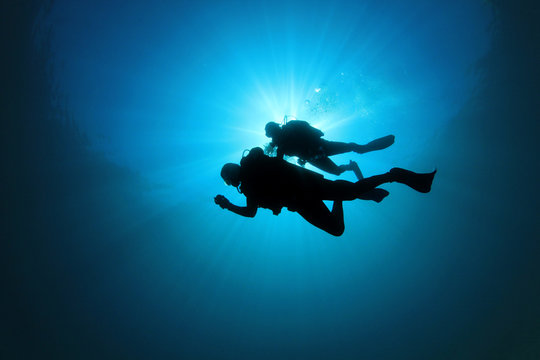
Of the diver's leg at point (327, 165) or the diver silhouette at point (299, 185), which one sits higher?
the diver's leg at point (327, 165)

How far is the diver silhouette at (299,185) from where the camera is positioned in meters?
2.99

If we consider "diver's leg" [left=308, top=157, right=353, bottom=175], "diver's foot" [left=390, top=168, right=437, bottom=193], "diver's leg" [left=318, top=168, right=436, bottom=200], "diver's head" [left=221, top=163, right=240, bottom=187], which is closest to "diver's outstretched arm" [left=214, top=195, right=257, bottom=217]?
"diver's head" [left=221, top=163, right=240, bottom=187]

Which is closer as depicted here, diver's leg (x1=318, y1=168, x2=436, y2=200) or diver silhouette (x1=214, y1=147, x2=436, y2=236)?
diver's leg (x1=318, y1=168, x2=436, y2=200)

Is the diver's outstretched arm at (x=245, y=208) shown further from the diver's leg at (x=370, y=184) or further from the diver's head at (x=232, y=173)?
the diver's leg at (x=370, y=184)

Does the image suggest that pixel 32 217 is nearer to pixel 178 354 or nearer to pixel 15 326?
pixel 15 326

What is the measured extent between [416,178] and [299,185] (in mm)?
1400

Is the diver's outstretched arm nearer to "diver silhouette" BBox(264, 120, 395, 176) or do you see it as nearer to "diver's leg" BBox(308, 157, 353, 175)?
"diver silhouette" BBox(264, 120, 395, 176)

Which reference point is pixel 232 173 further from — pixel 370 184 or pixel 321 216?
pixel 370 184

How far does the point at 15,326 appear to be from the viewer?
32.9m

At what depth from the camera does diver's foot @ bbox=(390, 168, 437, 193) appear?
9.37 ft

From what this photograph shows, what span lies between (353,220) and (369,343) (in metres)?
34.6

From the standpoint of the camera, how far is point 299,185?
307cm

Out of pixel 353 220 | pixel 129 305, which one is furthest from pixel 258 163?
pixel 129 305

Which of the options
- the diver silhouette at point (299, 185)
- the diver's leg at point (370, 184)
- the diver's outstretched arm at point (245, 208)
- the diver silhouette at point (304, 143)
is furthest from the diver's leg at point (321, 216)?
the diver silhouette at point (304, 143)
